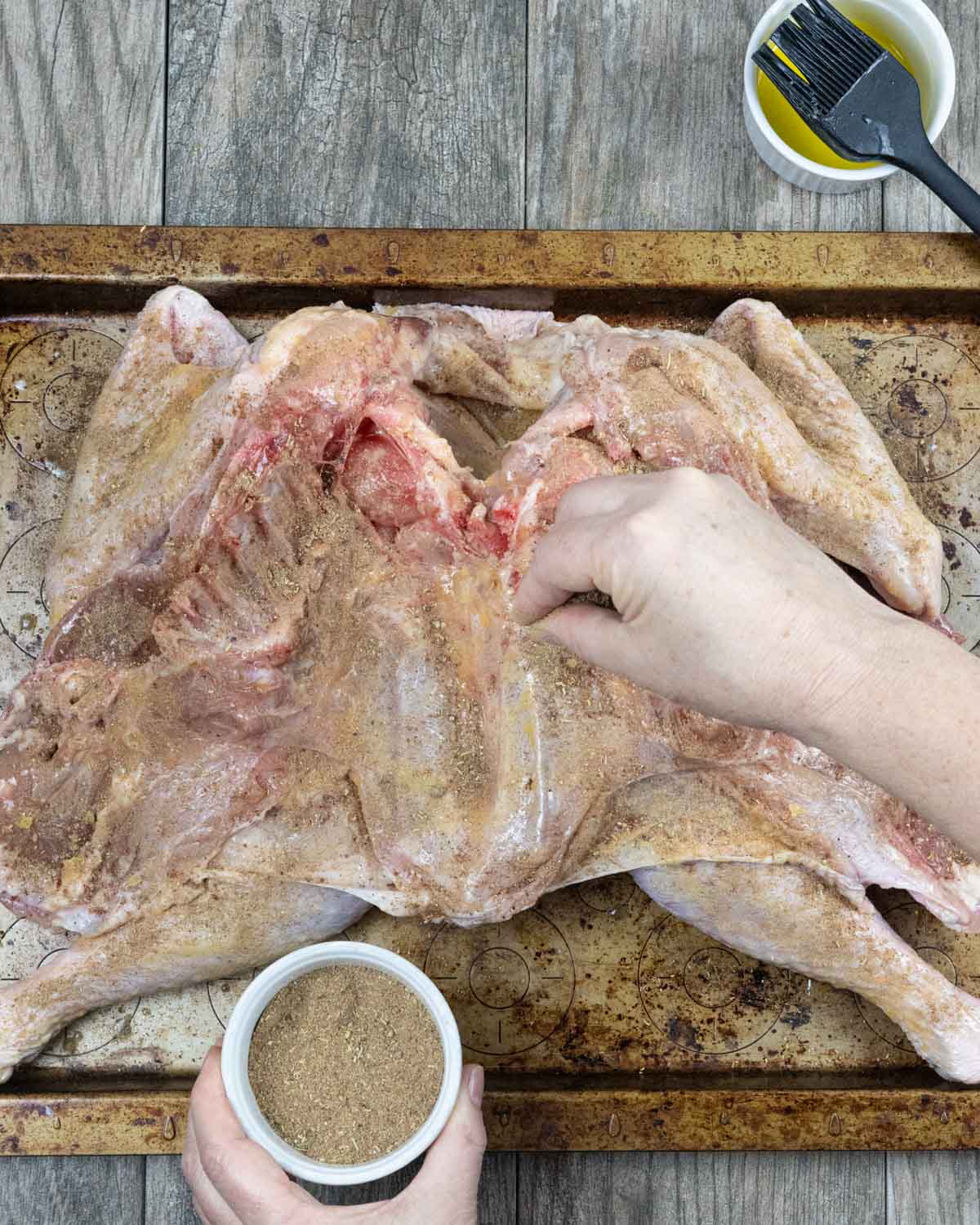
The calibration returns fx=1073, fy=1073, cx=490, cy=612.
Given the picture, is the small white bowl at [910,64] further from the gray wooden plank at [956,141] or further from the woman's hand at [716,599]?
the woman's hand at [716,599]

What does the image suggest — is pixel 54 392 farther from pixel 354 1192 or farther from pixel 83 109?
pixel 354 1192

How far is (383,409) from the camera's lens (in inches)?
55.0

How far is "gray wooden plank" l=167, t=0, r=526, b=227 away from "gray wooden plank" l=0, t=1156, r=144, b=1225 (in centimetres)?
155

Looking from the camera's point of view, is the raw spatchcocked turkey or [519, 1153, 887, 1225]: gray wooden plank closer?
the raw spatchcocked turkey

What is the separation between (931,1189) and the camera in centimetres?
175

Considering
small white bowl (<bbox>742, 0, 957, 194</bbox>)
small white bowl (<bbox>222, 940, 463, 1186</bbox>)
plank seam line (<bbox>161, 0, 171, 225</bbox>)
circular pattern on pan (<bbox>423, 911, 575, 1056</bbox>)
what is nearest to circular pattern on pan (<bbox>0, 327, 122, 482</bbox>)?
plank seam line (<bbox>161, 0, 171, 225</bbox>)

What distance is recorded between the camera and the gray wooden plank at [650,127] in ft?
5.93

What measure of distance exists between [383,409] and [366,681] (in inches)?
14.0

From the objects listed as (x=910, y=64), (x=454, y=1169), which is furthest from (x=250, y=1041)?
(x=910, y=64)

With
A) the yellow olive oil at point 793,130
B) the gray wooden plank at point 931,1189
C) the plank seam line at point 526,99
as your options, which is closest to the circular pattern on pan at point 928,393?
the yellow olive oil at point 793,130

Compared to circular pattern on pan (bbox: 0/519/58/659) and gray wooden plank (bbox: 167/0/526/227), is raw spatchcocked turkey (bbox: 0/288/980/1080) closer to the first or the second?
circular pattern on pan (bbox: 0/519/58/659)

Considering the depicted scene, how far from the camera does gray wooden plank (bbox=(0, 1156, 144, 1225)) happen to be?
5.65 feet

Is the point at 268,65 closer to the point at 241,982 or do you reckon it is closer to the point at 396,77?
the point at 396,77

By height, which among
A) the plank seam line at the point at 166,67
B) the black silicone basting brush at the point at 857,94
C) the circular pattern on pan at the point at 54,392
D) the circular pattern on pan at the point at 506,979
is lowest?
the circular pattern on pan at the point at 506,979
